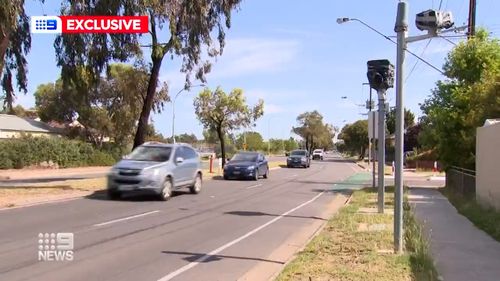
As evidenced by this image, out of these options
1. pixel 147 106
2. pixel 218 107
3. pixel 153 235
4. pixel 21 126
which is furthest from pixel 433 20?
pixel 21 126

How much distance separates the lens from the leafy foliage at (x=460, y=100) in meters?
22.0

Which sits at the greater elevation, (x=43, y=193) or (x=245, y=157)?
(x=245, y=157)

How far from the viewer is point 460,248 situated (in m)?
9.88

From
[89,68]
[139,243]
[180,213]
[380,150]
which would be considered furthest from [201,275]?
[89,68]

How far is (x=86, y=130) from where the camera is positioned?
5862 centimetres

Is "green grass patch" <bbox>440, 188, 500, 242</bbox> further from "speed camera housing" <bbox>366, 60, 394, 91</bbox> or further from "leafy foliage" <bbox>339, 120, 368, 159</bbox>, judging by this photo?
"leafy foliage" <bbox>339, 120, 368, 159</bbox>

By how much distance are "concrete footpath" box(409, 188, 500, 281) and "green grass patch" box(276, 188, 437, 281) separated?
1.08ft

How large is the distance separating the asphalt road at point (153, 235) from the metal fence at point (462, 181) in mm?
4528

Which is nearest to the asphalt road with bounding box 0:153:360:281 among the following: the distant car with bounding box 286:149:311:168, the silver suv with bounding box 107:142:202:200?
the silver suv with bounding box 107:142:202:200

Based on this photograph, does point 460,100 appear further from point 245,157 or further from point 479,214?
point 245,157

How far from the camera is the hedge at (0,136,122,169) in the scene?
40406mm

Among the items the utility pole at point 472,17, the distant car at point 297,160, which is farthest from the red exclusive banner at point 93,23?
the distant car at point 297,160

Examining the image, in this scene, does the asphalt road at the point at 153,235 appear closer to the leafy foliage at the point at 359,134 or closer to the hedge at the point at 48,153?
the hedge at the point at 48,153

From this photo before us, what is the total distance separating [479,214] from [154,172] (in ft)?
30.3
